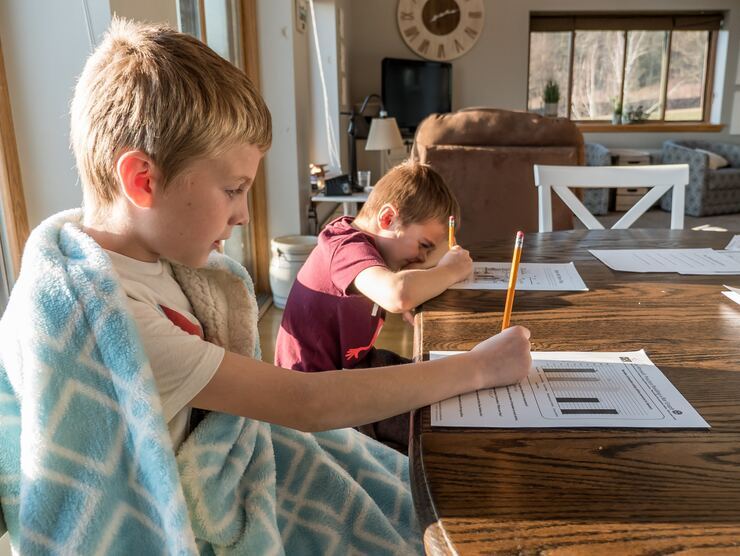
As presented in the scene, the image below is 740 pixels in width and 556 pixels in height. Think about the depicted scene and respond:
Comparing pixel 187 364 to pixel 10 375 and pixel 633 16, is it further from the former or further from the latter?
pixel 633 16

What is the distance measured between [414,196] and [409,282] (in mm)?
296

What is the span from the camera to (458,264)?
1.25 meters

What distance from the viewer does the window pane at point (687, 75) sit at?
7402 mm

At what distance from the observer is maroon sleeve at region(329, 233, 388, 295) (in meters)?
1.24

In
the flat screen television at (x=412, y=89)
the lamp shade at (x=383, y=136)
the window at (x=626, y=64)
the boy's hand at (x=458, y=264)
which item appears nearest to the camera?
the boy's hand at (x=458, y=264)

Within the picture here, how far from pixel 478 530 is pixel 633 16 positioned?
7.96 meters

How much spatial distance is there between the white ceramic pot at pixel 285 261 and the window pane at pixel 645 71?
571 centimetres

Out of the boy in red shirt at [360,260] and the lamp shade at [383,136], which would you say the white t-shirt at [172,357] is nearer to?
the boy in red shirt at [360,260]

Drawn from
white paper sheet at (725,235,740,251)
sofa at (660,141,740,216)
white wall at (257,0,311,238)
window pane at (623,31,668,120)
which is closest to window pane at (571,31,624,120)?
window pane at (623,31,668,120)

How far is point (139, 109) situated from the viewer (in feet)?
2.19

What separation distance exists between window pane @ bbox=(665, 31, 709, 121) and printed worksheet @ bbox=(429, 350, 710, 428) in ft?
25.6

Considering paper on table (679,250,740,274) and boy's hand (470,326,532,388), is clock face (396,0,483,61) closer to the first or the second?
paper on table (679,250,740,274)

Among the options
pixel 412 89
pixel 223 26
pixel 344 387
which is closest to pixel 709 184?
pixel 412 89

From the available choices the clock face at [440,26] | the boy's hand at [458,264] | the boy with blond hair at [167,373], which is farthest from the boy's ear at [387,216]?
the clock face at [440,26]
